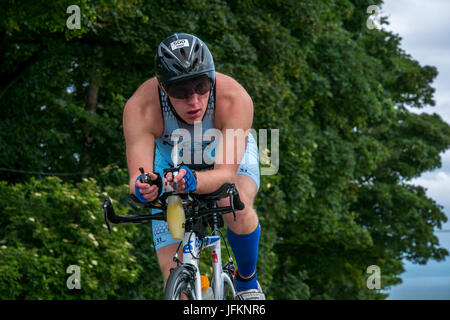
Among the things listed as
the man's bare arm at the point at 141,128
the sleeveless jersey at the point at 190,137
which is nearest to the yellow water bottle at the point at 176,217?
the man's bare arm at the point at 141,128

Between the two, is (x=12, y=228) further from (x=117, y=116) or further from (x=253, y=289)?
(x=253, y=289)

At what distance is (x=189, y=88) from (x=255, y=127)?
30.6 feet

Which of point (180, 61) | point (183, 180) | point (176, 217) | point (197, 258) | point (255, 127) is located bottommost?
point (197, 258)

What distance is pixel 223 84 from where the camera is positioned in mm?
3621

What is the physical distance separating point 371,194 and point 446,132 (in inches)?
155

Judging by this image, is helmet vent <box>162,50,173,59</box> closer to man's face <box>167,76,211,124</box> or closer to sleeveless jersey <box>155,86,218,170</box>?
man's face <box>167,76,211,124</box>

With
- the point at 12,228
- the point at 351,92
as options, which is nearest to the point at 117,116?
the point at 12,228

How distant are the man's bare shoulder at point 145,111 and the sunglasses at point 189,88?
0.23m

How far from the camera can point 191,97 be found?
3393mm

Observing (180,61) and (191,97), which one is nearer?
(180,61)

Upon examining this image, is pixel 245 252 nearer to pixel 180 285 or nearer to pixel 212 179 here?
pixel 212 179

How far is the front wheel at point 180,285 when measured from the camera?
9.30 ft

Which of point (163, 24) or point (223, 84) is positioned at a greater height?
point (163, 24)

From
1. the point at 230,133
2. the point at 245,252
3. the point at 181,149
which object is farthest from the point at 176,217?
the point at 245,252
